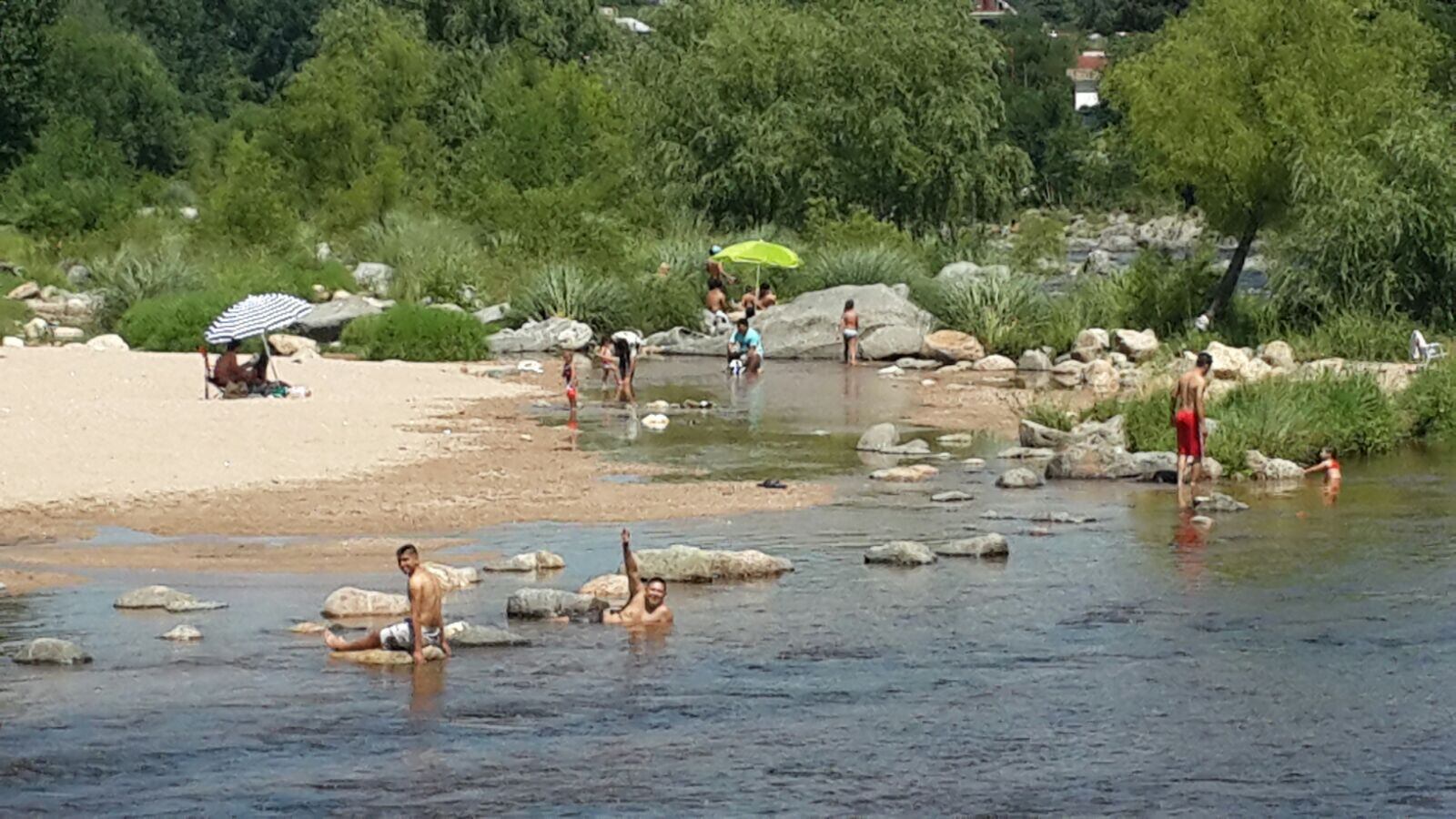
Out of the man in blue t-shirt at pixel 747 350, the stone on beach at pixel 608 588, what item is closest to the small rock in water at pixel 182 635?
the stone on beach at pixel 608 588

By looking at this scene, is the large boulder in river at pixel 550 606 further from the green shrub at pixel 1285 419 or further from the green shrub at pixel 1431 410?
the green shrub at pixel 1431 410

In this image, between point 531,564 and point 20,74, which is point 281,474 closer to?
point 531,564

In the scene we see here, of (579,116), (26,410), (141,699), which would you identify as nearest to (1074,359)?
(26,410)

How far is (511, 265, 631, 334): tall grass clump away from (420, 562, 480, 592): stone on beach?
25246 millimetres

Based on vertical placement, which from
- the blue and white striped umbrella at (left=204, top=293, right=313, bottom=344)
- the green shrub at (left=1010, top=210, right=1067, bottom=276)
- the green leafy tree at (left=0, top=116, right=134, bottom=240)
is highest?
the green leafy tree at (left=0, top=116, right=134, bottom=240)

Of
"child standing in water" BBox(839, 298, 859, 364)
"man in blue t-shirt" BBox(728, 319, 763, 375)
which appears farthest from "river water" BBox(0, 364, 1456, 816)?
"child standing in water" BBox(839, 298, 859, 364)

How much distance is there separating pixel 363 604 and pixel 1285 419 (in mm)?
13090

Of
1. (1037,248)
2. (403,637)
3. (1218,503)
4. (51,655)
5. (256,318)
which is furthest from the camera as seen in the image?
(1037,248)

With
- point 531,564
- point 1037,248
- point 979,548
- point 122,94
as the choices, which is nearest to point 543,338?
point 1037,248

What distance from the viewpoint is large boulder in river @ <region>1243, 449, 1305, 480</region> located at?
75.8 feet

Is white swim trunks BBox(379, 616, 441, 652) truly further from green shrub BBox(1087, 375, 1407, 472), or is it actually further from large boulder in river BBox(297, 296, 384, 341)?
large boulder in river BBox(297, 296, 384, 341)

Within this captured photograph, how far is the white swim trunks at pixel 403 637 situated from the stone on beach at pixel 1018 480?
9.36m

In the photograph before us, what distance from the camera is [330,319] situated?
40.0 m

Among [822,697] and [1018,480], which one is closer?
[822,697]
